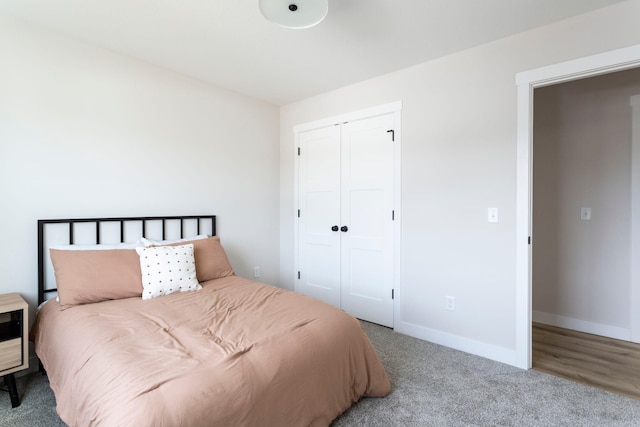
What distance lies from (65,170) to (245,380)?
216 cm

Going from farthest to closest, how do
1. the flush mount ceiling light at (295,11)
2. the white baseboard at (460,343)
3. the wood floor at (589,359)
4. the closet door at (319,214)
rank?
the closet door at (319,214) < the white baseboard at (460,343) < the wood floor at (589,359) < the flush mount ceiling light at (295,11)

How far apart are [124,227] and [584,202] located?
4.24m

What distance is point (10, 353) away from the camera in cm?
175

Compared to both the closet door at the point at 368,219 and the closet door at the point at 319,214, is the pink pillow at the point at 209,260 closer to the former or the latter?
the closet door at the point at 319,214

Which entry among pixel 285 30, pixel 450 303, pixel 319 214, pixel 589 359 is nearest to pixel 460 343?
pixel 450 303

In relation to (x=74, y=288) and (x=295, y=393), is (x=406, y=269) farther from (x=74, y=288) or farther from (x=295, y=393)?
Result: (x=74, y=288)

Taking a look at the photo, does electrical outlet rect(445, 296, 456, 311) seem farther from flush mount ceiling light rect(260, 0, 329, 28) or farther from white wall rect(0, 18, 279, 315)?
flush mount ceiling light rect(260, 0, 329, 28)

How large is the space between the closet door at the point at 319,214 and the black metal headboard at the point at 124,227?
3.54ft

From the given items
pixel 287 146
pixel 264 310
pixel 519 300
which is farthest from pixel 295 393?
pixel 287 146

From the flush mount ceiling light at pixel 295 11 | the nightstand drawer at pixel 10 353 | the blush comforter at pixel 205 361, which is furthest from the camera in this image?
the nightstand drawer at pixel 10 353

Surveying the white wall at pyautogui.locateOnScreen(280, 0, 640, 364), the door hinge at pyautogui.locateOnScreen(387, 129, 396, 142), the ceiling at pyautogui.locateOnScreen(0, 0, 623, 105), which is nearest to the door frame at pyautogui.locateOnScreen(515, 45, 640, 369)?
the white wall at pyautogui.locateOnScreen(280, 0, 640, 364)

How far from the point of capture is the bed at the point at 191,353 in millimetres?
1114

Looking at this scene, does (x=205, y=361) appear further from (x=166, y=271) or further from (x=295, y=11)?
(x=295, y=11)

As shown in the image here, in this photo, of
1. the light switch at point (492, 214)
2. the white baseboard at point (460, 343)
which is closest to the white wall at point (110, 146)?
the white baseboard at point (460, 343)
